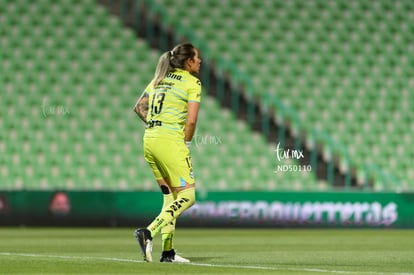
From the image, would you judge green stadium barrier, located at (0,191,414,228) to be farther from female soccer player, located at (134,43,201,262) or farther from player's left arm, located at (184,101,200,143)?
player's left arm, located at (184,101,200,143)

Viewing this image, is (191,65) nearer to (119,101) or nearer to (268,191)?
(268,191)

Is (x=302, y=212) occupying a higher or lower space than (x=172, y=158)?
lower

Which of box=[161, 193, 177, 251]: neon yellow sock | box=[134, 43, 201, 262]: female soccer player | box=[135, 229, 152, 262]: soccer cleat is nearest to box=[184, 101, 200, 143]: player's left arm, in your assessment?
box=[134, 43, 201, 262]: female soccer player

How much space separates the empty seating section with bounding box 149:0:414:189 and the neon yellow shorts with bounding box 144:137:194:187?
11.0 m

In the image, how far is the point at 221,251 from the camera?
1148 cm

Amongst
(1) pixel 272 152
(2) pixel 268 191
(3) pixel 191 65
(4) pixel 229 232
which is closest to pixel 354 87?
(1) pixel 272 152

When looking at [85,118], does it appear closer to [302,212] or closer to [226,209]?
[226,209]

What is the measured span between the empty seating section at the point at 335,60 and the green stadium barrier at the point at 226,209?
1283 mm

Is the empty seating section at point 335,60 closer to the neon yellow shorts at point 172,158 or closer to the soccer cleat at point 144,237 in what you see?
the neon yellow shorts at point 172,158

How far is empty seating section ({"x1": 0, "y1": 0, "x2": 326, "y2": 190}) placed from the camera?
19.2m

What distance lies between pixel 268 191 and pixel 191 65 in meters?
9.34

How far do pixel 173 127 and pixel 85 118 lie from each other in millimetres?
11087

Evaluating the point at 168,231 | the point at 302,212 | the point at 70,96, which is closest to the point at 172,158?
the point at 168,231

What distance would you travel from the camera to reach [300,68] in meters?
21.3
